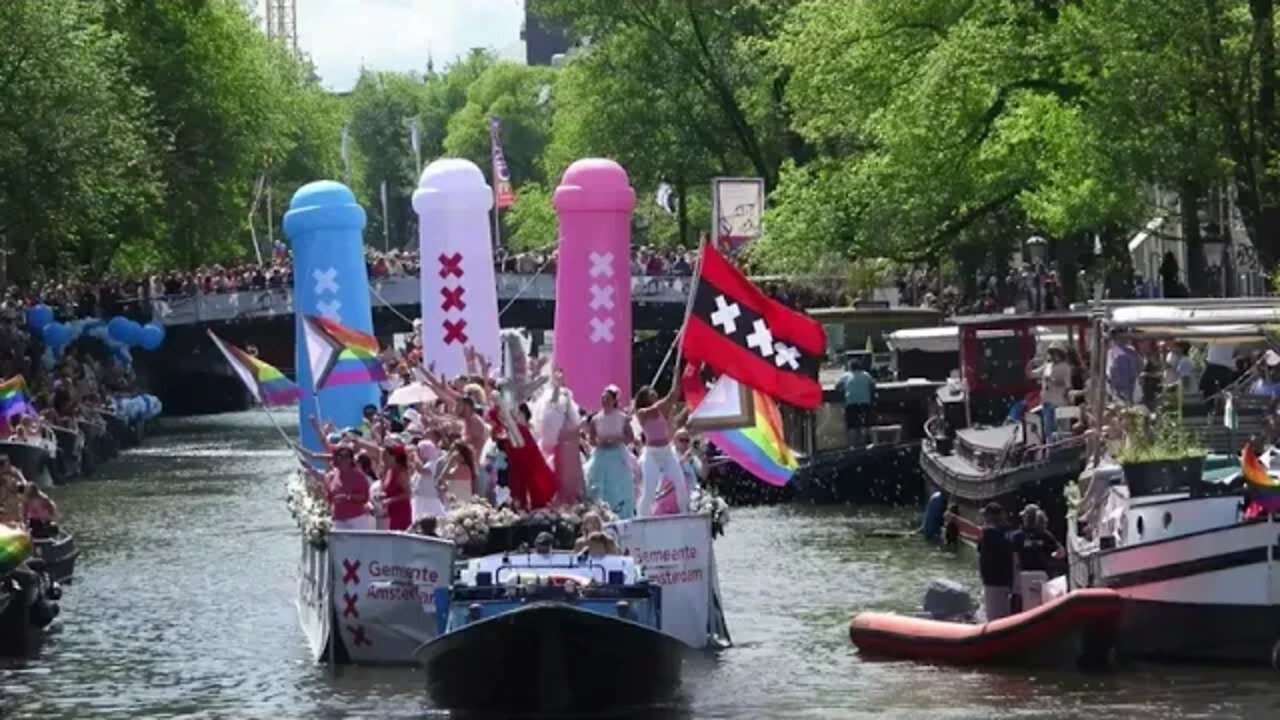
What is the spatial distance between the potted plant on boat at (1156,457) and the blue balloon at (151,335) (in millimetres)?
52731

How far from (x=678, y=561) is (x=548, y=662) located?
12.2 feet

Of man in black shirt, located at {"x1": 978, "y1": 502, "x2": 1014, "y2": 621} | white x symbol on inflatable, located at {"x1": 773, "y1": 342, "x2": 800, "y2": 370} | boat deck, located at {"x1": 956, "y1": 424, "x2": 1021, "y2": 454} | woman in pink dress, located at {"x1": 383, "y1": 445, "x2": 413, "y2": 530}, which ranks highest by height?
white x symbol on inflatable, located at {"x1": 773, "y1": 342, "x2": 800, "y2": 370}

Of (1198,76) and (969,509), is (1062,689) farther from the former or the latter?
(1198,76)

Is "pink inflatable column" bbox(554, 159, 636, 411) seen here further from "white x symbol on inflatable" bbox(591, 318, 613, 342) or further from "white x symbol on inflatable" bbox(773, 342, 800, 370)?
"white x symbol on inflatable" bbox(773, 342, 800, 370)

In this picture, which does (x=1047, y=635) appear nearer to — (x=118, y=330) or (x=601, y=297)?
(x=601, y=297)

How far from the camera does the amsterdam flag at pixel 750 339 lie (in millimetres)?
33062

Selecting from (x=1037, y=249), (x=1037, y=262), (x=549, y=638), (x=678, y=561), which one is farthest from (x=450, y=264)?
(x=1037, y=262)

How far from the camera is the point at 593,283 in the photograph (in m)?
40.3

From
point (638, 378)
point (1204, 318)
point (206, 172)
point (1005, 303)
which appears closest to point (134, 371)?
point (206, 172)

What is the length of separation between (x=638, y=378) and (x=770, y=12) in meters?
10.9

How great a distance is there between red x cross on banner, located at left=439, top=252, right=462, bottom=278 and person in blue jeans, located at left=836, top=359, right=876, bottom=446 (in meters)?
15.0

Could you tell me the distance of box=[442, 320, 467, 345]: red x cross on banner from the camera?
42844 mm

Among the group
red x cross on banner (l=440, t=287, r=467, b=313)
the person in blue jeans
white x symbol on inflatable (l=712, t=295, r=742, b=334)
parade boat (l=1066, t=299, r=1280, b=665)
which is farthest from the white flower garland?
the person in blue jeans

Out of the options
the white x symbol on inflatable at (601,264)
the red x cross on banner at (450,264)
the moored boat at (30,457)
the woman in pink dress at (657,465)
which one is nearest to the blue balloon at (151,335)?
the moored boat at (30,457)
